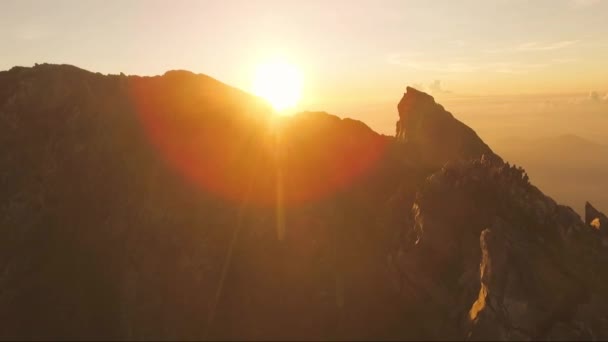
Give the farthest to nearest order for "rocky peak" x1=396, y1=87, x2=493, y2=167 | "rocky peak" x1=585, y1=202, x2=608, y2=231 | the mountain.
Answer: "rocky peak" x1=396, y1=87, x2=493, y2=167 → "rocky peak" x1=585, y1=202, x2=608, y2=231 → the mountain

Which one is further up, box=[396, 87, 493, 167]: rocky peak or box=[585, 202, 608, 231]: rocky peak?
box=[396, 87, 493, 167]: rocky peak

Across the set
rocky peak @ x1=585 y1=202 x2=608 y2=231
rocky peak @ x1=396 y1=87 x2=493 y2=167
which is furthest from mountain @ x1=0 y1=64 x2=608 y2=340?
rocky peak @ x1=585 y1=202 x2=608 y2=231

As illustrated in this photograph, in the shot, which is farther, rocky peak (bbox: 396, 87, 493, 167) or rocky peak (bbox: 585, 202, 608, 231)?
rocky peak (bbox: 396, 87, 493, 167)

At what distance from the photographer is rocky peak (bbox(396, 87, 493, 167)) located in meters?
69.1

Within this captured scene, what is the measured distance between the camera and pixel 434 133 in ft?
236

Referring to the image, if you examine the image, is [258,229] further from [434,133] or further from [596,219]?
[596,219]

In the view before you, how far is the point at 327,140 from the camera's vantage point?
227ft

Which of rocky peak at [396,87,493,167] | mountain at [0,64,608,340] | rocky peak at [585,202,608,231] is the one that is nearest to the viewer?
mountain at [0,64,608,340]

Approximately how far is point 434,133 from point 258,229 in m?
37.1

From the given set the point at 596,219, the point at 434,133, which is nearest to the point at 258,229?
the point at 434,133

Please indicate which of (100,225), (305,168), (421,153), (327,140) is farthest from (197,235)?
(421,153)

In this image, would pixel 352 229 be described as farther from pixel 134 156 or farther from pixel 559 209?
pixel 134 156

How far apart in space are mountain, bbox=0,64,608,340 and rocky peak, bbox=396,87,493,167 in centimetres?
34

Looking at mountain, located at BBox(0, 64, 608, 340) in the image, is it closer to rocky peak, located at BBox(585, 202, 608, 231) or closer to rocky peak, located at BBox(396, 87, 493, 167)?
rocky peak, located at BBox(396, 87, 493, 167)
